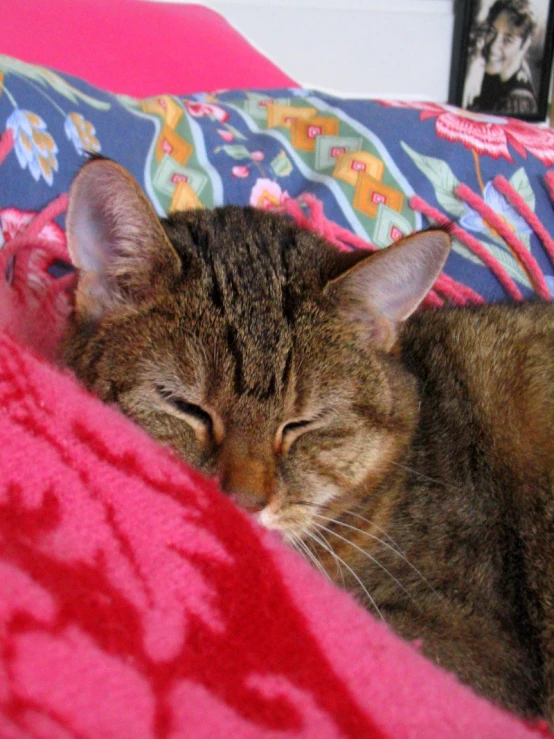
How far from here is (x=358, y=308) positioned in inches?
38.4

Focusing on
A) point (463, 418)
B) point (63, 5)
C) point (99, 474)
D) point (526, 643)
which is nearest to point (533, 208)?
point (463, 418)

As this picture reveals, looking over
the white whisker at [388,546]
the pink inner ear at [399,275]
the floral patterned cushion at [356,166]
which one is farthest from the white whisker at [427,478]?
the floral patterned cushion at [356,166]

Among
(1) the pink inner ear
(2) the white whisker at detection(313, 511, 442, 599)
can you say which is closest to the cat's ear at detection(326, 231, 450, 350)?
(1) the pink inner ear

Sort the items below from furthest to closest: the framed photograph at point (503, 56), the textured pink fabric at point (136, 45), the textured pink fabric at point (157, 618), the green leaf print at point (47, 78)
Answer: the framed photograph at point (503, 56) < the textured pink fabric at point (136, 45) < the green leaf print at point (47, 78) < the textured pink fabric at point (157, 618)

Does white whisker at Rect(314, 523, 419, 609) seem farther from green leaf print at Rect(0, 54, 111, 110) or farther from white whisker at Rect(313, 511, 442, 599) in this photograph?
green leaf print at Rect(0, 54, 111, 110)

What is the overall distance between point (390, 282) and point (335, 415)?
0.69 ft

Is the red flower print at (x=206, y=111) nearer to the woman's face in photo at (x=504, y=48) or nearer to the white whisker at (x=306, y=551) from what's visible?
the white whisker at (x=306, y=551)

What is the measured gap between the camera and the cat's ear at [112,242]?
858 mm

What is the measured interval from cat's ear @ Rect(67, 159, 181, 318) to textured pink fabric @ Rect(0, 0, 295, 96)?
2.89ft

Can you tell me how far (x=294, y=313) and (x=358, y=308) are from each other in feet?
0.35

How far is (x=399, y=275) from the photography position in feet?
3.15

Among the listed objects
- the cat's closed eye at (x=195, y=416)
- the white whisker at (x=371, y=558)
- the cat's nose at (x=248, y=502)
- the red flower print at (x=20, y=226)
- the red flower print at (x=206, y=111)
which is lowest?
the white whisker at (x=371, y=558)

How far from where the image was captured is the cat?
88 cm

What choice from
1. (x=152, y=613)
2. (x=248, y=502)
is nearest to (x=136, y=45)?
(x=248, y=502)
